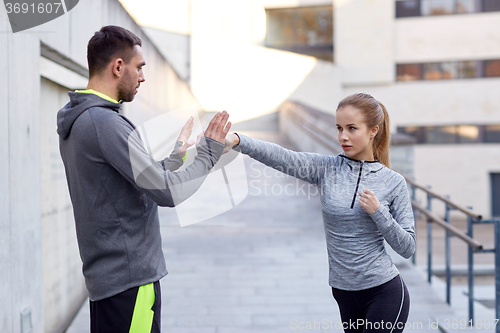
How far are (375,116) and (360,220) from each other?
496mm

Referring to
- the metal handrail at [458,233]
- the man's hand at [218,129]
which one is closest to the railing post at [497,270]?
the metal handrail at [458,233]

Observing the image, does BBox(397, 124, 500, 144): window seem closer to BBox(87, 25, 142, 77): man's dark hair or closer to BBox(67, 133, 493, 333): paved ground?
BBox(67, 133, 493, 333): paved ground

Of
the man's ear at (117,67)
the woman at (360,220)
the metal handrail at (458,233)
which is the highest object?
the man's ear at (117,67)

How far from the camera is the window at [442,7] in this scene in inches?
726

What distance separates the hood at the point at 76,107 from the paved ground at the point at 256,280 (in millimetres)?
2524

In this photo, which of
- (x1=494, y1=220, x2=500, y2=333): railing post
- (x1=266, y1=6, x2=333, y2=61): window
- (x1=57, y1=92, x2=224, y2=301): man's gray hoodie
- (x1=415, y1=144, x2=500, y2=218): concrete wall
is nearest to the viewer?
(x1=57, y1=92, x2=224, y2=301): man's gray hoodie

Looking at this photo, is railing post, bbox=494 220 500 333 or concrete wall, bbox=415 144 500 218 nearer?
railing post, bbox=494 220 500 333

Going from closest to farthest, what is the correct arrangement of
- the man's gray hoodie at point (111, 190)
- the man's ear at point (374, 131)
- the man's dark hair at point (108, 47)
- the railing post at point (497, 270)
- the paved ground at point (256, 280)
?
the man's gray hoodie at point (111, 190)
the man's dark hair at point (108, 47)
the man's ear at point (374, 131)
the railing post at point (497, 270)
the paved ground at point (256, 280)

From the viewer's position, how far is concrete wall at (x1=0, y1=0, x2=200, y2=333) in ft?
8.29

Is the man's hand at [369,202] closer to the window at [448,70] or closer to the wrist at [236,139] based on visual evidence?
the wrist at [236,139]

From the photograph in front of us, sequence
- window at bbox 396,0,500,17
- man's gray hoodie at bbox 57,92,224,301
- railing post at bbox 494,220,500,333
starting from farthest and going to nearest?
window at bbox 396,0,500,17, railing post at bbox 494,220,500,333, man's gray hoodie at bbox 57,92,224,301

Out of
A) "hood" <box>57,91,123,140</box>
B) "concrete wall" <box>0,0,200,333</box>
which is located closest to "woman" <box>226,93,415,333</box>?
"hood" <box>57,91,123,140</box>

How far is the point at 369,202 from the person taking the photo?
1883 millimetres

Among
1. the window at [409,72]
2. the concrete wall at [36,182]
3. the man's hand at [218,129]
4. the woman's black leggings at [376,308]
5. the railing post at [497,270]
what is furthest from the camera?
the window at [409,72]
